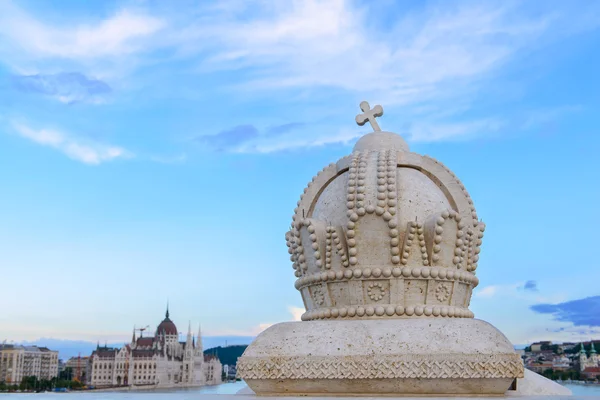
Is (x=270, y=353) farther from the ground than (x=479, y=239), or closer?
closer

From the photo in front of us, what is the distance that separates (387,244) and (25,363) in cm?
11662

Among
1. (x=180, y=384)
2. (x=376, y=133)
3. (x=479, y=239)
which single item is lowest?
(x=180, y=384)

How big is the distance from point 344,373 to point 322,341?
43 centimetres

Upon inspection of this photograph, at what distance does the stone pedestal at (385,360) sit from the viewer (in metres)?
5.75

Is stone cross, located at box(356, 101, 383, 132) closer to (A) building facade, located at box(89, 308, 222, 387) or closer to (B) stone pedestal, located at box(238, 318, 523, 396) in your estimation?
(B) stone pedestal, located at box(238, 318, 523, 396)

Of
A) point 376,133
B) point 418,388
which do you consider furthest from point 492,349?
point 376,133

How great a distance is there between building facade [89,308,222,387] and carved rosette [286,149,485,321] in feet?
369

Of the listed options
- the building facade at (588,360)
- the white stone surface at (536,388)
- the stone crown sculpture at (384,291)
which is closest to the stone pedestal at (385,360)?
the stone crown sculpture at (384,291)

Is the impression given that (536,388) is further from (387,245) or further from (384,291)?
(387,245)

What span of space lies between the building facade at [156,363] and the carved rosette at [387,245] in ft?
369

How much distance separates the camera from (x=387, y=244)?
7.02 m

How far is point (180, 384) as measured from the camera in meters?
122

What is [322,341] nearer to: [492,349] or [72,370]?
[492,349]

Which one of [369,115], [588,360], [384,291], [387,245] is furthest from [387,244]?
[588,360]
